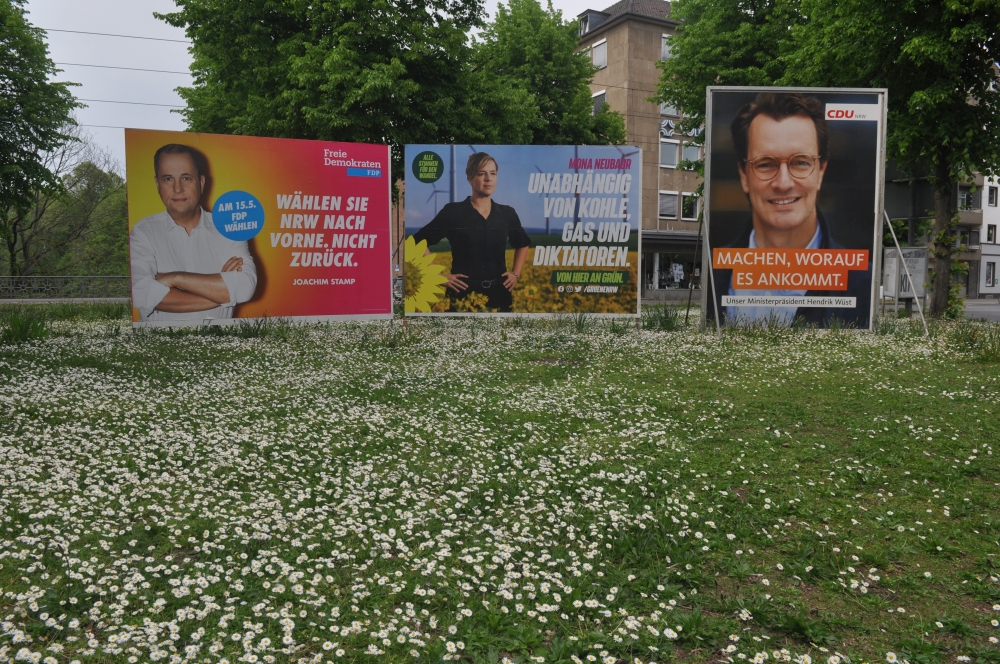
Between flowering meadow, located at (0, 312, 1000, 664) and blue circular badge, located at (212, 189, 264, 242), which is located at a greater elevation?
blue circular badge, located at (212, 189, 264, 242)

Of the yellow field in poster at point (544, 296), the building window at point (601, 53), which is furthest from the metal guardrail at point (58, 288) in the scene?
the building window at point (601, 53)

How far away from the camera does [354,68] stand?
24766 mm

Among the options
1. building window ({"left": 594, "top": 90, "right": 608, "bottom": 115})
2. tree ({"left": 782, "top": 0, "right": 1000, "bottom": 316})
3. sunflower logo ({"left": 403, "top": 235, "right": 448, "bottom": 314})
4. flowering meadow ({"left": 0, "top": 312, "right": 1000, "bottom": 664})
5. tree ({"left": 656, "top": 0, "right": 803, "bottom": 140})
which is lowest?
flowering meadow ({"left": 0, "top": 312, "right": 1000, "bottom": 664})

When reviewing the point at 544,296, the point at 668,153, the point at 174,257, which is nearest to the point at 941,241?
the point at 544,296

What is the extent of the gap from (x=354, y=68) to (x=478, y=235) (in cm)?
1073

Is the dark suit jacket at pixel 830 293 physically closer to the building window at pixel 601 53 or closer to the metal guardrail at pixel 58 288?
the metal guardrail at pixel 58 288

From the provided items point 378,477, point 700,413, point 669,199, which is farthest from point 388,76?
point 669,199

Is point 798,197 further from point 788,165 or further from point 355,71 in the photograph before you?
point 355,71

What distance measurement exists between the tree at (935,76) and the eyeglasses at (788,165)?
413cm

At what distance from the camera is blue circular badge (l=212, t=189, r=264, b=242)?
1583 cm

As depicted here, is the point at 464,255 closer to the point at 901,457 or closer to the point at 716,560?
the point at 901,457

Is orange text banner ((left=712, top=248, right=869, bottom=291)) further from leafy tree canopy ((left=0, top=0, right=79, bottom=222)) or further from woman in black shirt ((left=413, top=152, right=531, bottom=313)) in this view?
leafy tree canopy ((left=0, top=0, right=79, bottom=222))

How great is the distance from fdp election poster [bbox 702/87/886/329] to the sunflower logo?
6040 mm

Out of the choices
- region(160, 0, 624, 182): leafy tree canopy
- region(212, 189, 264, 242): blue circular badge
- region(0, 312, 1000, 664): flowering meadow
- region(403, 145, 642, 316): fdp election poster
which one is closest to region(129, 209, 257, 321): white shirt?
region(212, 189, 264, 242): blue circular badge
